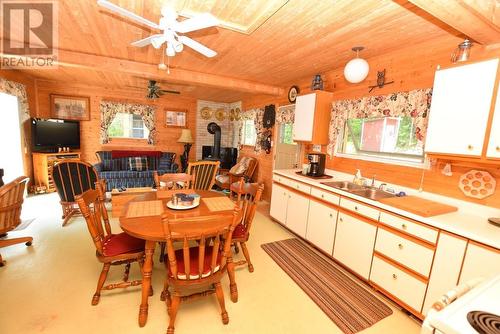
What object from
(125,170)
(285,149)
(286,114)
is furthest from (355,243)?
(125,170)

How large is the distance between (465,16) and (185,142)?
598cm

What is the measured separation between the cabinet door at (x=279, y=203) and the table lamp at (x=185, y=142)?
3.49m

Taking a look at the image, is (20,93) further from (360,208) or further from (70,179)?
(360,208)

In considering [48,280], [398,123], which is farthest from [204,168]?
[398,123]

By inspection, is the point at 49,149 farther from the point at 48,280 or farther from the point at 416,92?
the point at 416,92

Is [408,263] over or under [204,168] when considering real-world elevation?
under

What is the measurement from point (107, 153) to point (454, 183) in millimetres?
6159

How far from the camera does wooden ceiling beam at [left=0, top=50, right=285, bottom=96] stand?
3178 millimetres

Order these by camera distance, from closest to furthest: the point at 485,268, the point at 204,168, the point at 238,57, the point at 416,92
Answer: the point at 485,268, the point at 416,92, the point at 238,57, the point at 204,168

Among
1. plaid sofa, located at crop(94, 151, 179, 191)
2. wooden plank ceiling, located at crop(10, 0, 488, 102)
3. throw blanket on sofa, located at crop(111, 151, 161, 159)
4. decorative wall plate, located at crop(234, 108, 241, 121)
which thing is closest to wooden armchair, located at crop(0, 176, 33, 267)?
wooden plank ceiling, located at crop(10, 0, 488, 102)

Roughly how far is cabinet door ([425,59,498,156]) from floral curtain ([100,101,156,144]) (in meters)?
6.09

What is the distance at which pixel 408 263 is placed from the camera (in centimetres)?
189

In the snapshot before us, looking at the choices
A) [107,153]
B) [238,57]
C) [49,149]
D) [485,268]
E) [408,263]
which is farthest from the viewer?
[107,153]

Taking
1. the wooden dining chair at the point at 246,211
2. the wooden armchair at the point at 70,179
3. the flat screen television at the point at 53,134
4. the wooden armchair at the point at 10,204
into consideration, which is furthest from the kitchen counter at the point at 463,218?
the flat screen television at the point at 53,134
